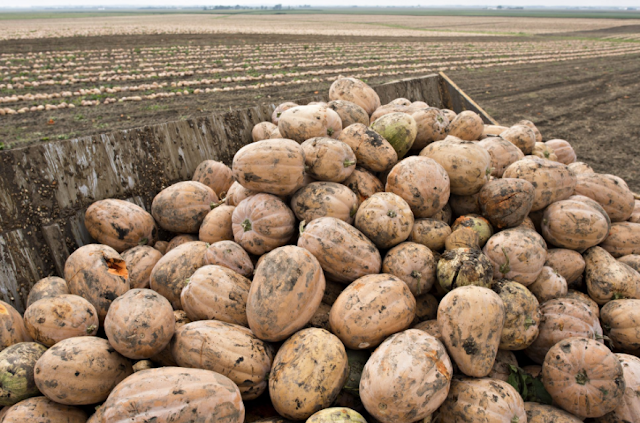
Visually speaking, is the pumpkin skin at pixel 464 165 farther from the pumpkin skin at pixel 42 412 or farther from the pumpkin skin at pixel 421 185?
the pumpkin skin at pixel 42 412

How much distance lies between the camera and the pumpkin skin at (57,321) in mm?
2588

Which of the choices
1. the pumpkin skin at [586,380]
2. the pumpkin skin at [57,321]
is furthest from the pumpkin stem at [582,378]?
the pumpkin skin at [57,321]

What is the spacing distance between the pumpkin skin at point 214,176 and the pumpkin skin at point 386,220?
168 centimetres

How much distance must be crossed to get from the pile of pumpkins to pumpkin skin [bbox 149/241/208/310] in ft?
0.05

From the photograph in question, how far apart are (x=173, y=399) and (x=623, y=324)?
3.06 meters

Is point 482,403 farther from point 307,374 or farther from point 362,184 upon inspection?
point 362,184

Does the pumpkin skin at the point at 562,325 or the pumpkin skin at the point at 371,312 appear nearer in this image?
the pumpkin skin at the point at 371,312

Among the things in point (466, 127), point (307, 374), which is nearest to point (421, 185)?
point (466, 127)

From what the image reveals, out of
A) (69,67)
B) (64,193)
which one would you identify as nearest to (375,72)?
(69,67)

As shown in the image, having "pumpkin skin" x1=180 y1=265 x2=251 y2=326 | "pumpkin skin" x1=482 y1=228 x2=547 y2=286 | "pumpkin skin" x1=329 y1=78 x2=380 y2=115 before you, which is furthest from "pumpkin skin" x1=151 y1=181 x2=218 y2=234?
"pumpkin skin" x1=482 y1=228 x2=547 y2=286

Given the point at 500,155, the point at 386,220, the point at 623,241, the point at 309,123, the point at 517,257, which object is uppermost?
the point at 309,123

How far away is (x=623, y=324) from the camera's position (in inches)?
116

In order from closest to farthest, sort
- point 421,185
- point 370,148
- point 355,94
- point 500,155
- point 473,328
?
point 473,328
point 421,185
point 370,148
point 500,155
point 355,94

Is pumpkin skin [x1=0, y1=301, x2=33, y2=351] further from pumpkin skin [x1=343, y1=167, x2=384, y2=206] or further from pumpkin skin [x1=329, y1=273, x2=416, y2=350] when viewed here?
pumpkin skin [x1=343, y1=167, x2=384, y2=206]
